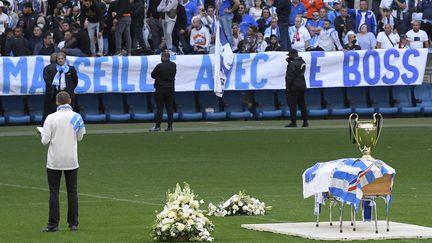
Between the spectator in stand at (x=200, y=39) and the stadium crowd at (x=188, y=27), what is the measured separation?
0.03m

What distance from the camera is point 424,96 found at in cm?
3866

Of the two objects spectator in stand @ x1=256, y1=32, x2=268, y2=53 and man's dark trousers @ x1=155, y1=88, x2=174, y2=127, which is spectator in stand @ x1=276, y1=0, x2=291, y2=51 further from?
man's dark trousers @ x1=155, y1=88, x2=174, y2=127

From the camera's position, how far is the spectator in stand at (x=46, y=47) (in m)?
35.2

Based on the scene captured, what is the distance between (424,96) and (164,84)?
9251 millimetres

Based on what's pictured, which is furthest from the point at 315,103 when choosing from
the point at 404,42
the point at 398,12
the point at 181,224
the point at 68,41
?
the point at 181,224

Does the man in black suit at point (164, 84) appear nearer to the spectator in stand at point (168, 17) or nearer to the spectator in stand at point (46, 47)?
the spectator in stand at point (168, 17)

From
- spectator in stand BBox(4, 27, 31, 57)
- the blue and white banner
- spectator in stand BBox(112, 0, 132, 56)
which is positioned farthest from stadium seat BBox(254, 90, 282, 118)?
spectator in stand BBox(4, 27, 31, 57)

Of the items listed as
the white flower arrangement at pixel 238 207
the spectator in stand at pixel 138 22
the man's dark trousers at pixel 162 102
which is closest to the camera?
the white flower arrangement at pixel 238 207

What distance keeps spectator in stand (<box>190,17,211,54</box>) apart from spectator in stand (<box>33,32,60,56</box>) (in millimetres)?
4146

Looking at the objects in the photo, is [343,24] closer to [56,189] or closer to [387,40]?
[387,40]

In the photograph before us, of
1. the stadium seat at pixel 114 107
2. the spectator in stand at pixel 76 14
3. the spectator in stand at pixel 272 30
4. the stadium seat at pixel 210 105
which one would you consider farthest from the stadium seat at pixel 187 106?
the spectator in stand at pixel 76 14

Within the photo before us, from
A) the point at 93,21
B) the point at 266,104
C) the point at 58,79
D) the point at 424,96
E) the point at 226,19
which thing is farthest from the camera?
the point at 424,96

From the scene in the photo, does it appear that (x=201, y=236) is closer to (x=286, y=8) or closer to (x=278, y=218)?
(x=278, y=218)

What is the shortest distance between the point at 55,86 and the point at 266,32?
9187mm
